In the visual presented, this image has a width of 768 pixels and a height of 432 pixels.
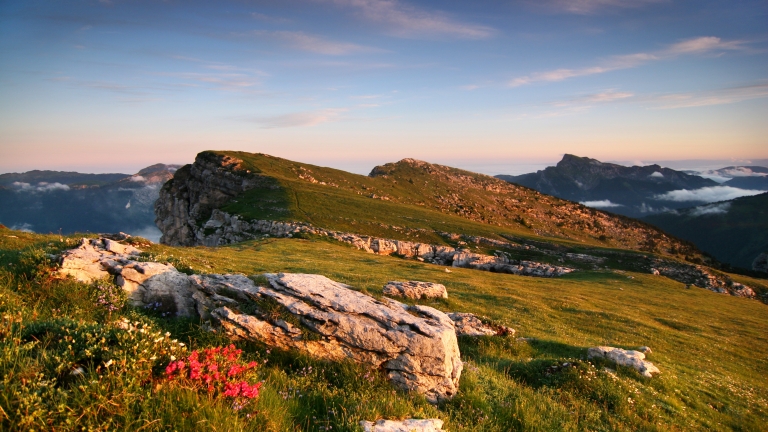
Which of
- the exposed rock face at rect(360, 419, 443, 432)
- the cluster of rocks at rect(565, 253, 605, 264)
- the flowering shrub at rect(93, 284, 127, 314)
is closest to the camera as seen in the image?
the exposed rock face at rect(360, 419, 443, 432)

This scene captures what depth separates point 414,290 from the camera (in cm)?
2675

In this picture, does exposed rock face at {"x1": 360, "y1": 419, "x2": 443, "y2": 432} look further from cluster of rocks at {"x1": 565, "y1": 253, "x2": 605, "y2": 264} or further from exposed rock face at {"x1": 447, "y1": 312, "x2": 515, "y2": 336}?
cluster of rocks at {"x1": 565, "y1": 253, "x2": 605, "y2": 264}

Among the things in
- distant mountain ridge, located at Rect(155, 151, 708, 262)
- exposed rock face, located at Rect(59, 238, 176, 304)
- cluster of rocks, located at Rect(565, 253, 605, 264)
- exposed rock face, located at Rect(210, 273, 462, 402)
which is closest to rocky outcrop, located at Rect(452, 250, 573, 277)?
distant mountain ridge, located at Rect(155, 151, 708, 262)

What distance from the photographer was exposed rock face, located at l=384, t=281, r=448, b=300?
26.0 m

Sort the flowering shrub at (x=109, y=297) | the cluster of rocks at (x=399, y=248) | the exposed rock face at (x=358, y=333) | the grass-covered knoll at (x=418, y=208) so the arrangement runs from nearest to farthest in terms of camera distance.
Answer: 1. the exposed rock face at (x=358, y=333)
2. the flowering shrub at (x=109, y=297)
3. the cluster of rocks at (x=399, y=248)
4. the grass-covered knoll at (x=418, y=208)

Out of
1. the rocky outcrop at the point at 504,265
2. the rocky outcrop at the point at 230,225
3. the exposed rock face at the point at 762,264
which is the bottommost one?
the exposed rock face at the point at 762,264

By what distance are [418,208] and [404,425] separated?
105m

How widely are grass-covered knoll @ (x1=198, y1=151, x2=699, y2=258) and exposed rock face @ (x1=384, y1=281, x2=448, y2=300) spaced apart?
4884cm

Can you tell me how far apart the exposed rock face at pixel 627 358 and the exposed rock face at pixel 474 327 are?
3950mm

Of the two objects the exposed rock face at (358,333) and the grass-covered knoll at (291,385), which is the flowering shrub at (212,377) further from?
the exposed rock face at (358,333)

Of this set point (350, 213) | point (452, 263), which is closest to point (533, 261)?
point (452, 263)

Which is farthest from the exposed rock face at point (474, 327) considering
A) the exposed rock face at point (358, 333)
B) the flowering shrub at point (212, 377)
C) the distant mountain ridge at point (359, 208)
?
the distant mountain ridge at point (359, 208)

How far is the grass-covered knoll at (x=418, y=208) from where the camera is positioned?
81.7 metres

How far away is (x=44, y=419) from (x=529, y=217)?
170677 millimetres
